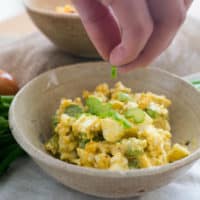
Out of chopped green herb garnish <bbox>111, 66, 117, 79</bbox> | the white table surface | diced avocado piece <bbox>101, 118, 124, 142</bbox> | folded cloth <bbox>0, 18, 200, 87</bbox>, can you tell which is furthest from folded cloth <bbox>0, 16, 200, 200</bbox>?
the white table surface

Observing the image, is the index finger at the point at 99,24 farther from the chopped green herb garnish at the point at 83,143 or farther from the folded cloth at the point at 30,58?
the folded cloth at the point at 30,58

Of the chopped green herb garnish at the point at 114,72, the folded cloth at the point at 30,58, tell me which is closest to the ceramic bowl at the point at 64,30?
the folded cloth at the point at 30,58

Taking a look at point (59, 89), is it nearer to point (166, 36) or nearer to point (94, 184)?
point (94, 184)

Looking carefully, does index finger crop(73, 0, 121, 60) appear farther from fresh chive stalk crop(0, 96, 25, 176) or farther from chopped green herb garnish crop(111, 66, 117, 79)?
fresh chive stalk crop(0, 96, 25, 176)

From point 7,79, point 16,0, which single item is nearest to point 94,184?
point 7,79

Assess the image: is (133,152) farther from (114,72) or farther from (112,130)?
(114,72)

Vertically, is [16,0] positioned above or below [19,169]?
below
